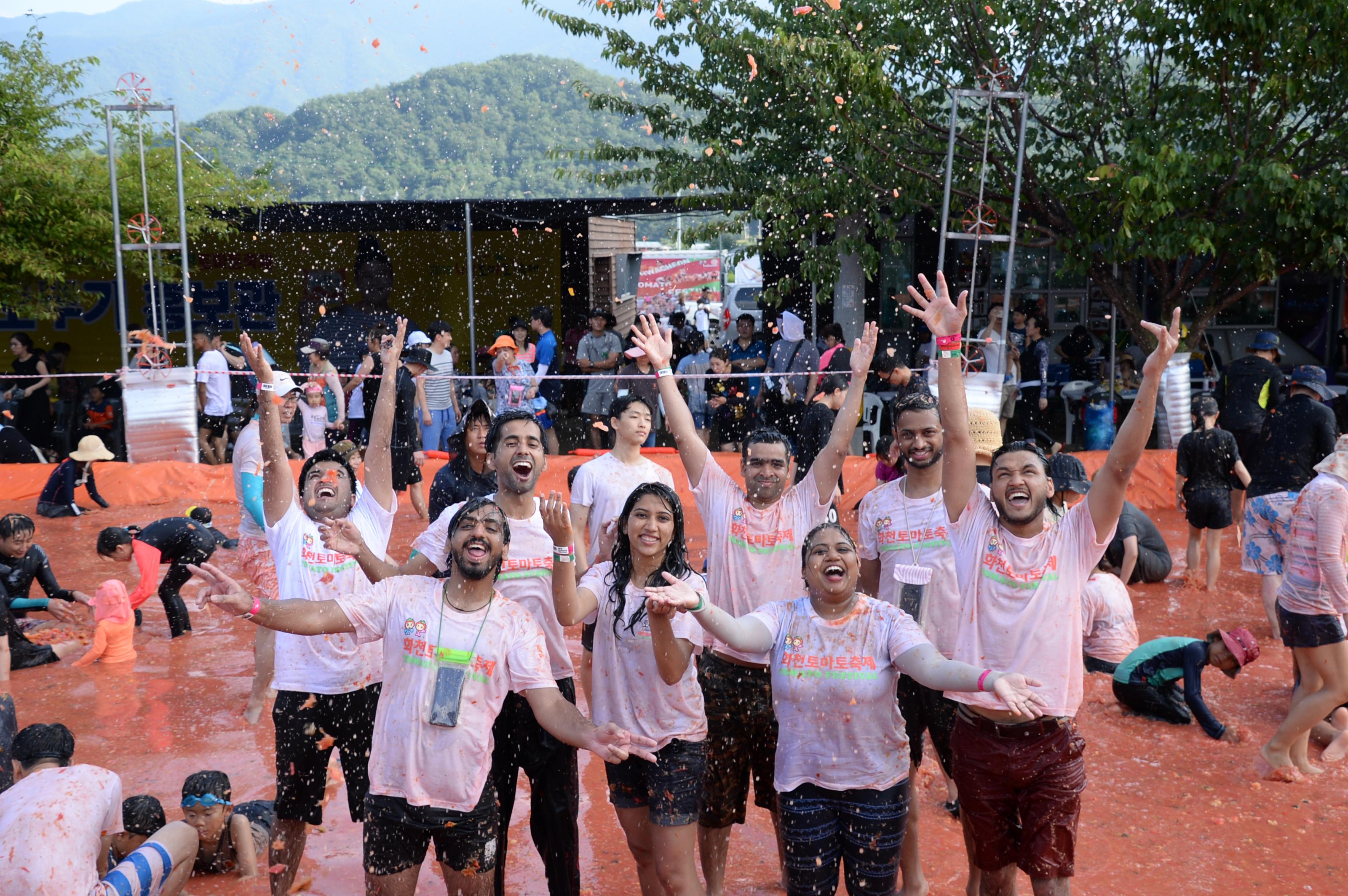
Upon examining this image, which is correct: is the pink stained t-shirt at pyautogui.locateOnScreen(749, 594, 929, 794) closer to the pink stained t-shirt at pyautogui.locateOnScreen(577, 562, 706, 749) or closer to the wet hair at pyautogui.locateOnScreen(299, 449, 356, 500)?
the pink stained t-shirt at pyautogui.locateOnScreen(577, 562, 706, 749)

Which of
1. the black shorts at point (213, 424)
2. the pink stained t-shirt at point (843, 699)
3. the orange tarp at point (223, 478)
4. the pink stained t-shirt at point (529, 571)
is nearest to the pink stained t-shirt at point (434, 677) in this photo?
the pink stained t-shirt at point (529, 571)

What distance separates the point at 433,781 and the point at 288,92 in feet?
647

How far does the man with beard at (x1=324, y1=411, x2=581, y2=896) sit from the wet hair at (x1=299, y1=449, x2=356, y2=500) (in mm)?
362

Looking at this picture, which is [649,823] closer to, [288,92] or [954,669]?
[954,669]

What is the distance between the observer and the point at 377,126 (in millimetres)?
47750

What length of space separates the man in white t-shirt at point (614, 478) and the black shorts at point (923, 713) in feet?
4.67

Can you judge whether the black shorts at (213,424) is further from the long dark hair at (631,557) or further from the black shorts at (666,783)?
the black shorts at (666,783)

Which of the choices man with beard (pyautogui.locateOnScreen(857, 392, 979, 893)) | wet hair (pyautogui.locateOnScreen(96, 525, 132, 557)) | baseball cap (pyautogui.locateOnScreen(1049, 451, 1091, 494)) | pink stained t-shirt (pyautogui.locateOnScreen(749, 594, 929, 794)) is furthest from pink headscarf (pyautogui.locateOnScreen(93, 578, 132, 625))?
baseball cap (pyautogui.locateOnScreen(1049, 451, 1091, 494))

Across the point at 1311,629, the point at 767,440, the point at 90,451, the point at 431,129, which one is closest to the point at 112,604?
the point at 90,451

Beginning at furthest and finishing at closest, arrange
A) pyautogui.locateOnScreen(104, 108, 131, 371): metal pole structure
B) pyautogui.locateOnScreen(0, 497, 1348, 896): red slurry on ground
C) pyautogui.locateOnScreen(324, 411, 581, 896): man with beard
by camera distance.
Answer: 1. pyautogui.locateOnScreen(104, 108, 131, 371): metal pole structure
2. pyautogui.locateOnScreen(0, 497, 1348, 896): red slurry on ground
3. pyautogui.locateOnScreen(324, 411, 581, 896): man with beard

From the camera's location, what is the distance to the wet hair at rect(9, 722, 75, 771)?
421cm

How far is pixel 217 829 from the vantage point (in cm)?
466

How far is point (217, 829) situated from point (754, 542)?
2.49m

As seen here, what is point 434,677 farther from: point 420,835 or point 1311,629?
point 1311,629
